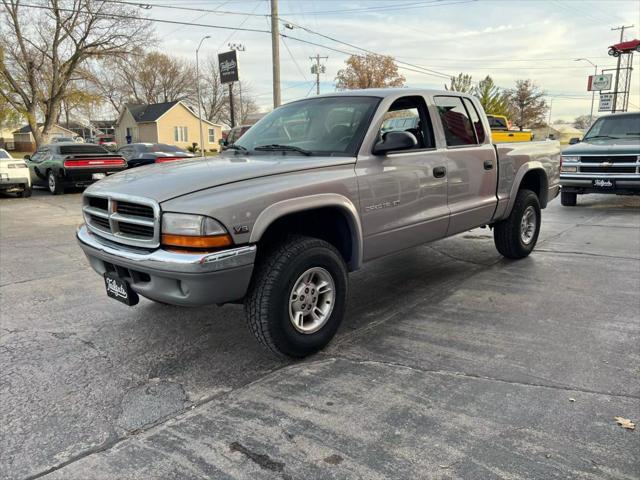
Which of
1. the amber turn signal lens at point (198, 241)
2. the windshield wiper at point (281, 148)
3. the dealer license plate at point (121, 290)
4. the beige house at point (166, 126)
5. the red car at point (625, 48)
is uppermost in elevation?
the red car at point (625, 48)

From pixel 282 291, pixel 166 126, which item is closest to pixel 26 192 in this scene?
pixel 282 291

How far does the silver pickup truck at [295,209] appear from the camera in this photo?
9.94 feet

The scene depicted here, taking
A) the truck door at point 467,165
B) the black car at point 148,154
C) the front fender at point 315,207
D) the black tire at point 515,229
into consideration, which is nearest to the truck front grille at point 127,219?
the front fender at point 315,207

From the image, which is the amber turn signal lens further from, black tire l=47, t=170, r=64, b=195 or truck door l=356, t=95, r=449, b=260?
black tire l=47, t=170, r=64, b=195

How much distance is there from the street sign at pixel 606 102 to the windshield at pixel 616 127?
28.8 metres

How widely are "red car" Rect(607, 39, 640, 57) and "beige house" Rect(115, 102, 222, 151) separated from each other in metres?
38.1

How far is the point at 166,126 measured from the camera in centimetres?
5594

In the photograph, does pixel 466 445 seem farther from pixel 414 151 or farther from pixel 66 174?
pixel 66 174

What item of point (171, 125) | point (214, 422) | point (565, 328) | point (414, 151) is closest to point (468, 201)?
point (414, 151)

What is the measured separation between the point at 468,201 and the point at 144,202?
3118 millimetres

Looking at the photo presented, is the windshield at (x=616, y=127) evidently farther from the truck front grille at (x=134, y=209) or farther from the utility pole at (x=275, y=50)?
the utility pole at (x=275, y=50)

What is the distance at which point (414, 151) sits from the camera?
14.1 feet

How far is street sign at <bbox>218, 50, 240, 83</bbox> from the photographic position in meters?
29.0

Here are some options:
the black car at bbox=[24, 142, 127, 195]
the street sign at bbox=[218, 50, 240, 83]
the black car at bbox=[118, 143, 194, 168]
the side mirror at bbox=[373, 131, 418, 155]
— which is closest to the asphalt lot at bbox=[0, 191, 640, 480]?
the side mirror at bbox=[373, 131, 418, 155]
